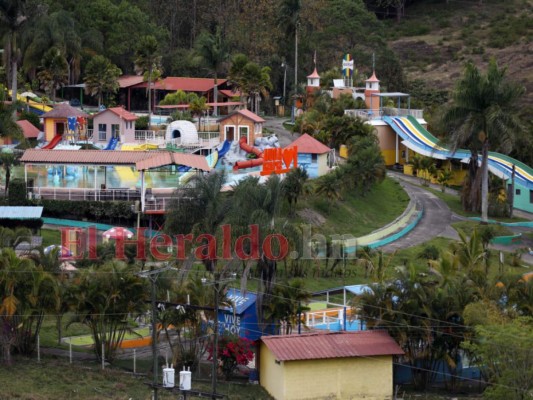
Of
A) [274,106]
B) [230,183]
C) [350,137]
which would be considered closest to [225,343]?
[230,183]

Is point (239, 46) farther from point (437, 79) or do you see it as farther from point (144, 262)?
point (144, 262)

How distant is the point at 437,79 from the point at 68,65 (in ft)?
145

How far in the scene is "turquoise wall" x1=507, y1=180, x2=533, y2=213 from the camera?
250 feet

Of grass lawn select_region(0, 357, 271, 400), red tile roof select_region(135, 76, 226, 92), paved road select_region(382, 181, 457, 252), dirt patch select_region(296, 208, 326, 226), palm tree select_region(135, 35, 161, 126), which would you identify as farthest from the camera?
Answer: red tile roof select_region(135, 76, 226, 92)

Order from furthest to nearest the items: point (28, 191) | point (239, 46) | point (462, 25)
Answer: point (462, 25) < point (239, 46) < point (28, 191)

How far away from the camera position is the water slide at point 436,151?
7738 cm

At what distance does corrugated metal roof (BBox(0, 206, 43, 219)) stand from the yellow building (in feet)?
56.6

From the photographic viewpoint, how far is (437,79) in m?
125

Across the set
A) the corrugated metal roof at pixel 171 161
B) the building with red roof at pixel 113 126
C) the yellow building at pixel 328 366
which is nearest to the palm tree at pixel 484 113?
the corrugated metal roof at pixel 171 161

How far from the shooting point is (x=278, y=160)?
6650cm

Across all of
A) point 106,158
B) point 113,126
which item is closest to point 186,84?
point 113,126

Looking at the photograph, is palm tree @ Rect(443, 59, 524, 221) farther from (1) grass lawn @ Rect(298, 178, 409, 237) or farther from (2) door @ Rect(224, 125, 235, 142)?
(2) door @ Rect(224, 125, 235, 142)

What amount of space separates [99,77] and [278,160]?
2894 centimetres

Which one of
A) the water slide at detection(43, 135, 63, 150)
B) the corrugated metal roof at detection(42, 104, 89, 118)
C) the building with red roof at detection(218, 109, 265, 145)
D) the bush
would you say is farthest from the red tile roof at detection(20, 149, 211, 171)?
the corrugated metal roof at detection(42, 104, 89, 118)
